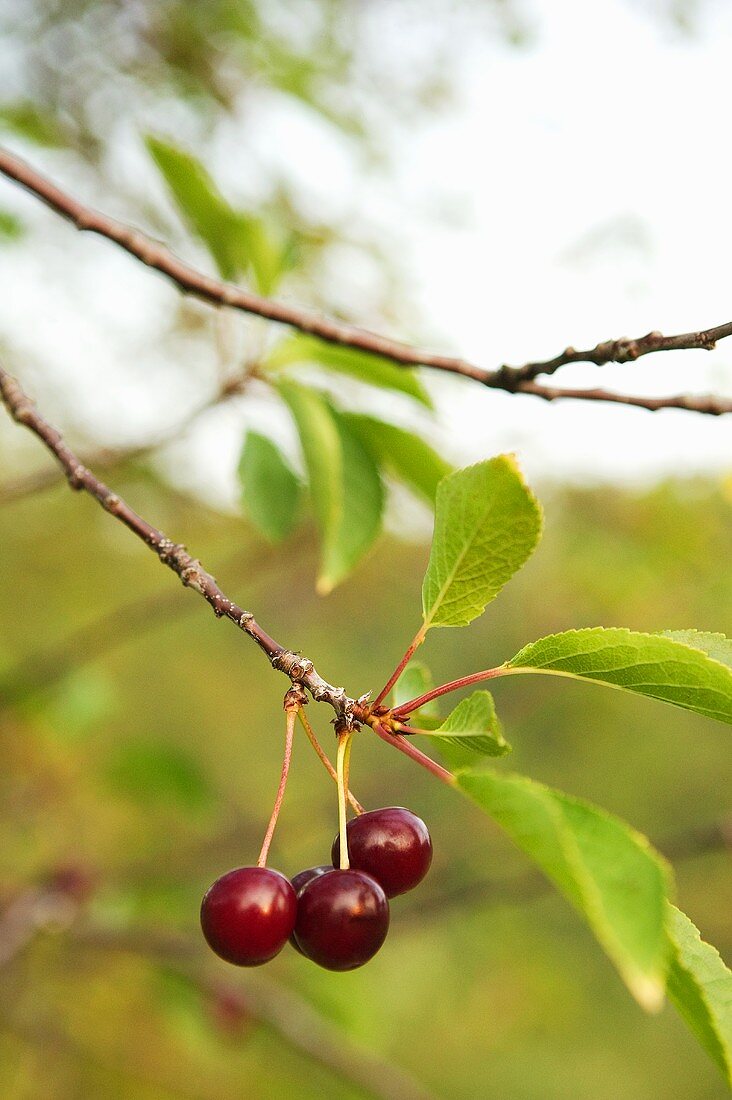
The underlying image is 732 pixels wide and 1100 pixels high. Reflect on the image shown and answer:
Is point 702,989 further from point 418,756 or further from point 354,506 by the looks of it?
point 354,506

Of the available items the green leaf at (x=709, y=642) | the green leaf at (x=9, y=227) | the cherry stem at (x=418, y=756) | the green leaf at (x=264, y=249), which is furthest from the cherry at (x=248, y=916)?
the green leaf at (x=9, y=227)

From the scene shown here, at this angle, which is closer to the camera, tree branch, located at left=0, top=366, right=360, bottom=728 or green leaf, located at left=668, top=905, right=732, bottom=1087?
green leaf, located at left=668, top=905, right=732, bottom=1087

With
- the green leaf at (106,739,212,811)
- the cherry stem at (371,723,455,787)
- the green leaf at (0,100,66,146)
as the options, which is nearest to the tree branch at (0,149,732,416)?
the cherry stem at (371,723,455,787)

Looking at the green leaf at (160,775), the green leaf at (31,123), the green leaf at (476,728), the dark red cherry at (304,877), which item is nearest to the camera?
the green leaf at (476,728)

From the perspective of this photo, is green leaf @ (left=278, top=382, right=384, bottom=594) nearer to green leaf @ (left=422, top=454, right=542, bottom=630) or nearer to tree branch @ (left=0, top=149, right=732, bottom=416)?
tree branch @ (left=0, top=149, right=732, bottom=416)

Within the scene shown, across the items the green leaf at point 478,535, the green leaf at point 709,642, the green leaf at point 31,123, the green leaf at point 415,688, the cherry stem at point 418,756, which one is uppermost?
the green leaf at point 31,123

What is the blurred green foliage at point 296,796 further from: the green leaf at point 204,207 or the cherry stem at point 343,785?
the cherry stem at point 343,785

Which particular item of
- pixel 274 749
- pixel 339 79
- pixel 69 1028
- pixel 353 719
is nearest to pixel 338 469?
pixel 353 719
